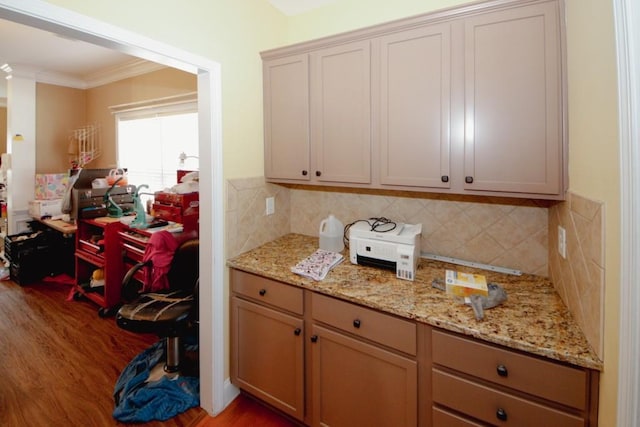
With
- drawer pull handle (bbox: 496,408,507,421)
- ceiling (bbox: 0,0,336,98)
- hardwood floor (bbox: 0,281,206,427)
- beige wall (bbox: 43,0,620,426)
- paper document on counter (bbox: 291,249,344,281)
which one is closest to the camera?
beige wall (bbox: 43,0,620,426)

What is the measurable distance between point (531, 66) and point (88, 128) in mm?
5110

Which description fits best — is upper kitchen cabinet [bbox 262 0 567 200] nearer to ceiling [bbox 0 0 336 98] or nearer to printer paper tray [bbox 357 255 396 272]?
printer paper tray [bbox 357 255 396 272]

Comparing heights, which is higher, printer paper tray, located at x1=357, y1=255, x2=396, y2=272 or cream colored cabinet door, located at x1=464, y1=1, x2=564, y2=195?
cream colored cabinet door, located at x1=464, y1=1, x2=564, y2=195

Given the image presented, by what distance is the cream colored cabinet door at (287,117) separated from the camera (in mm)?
1957

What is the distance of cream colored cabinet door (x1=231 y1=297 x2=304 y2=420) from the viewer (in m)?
1.67

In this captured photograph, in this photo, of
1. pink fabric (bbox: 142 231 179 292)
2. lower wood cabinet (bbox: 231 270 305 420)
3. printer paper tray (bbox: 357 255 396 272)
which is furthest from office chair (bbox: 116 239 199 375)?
printer paper tray (bbox: 357 255 396 272)

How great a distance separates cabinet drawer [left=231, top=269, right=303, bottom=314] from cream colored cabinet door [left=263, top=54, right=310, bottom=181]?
2.24 feet

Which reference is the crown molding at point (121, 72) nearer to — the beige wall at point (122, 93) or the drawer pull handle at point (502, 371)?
the beige wall at point (122, 93)

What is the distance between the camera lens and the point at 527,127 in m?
1.36

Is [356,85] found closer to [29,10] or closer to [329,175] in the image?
[329,175]

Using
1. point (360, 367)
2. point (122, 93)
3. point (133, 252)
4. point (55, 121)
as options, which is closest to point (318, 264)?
point (360, 367)

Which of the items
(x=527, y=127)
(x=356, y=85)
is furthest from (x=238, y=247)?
(x=527, y=127)

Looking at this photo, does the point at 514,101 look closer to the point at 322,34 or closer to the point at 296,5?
the point at 322,34

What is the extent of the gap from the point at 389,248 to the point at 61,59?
13.9ft
